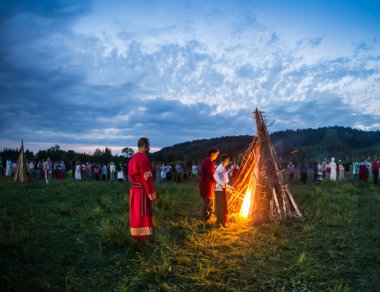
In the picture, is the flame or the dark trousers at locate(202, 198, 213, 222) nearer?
the dark trousers at locate(202, 198, 213, 222)

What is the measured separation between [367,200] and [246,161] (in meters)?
5.14

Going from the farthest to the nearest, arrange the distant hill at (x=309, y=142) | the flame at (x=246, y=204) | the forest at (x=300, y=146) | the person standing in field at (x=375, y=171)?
1. the distant hill at (x=309, y=142)
2. the forest at (x=300, y=146)
3. the person standing in field at (x=375, y=171)
4. the flame at (x=246, y=204)

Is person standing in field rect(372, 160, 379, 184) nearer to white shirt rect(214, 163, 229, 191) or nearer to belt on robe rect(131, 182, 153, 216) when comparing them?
white shirt rect(214, 163, 229, 191)

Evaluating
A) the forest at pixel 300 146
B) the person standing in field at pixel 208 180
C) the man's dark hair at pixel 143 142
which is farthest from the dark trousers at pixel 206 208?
the forest at pixel 300 146

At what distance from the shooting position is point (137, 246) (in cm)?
616

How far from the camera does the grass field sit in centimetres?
493

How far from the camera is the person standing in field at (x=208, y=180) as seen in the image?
26.5ft

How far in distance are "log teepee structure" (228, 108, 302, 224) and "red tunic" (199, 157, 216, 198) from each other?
3.60 feet

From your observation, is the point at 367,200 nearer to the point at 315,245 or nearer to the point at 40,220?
the point at 315,245

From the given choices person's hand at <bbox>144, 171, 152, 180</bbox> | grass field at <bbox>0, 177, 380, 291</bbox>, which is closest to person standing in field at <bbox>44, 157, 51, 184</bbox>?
grass field at <bbox>0, 177, 380, 291</bbox>

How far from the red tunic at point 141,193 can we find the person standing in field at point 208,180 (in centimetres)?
231

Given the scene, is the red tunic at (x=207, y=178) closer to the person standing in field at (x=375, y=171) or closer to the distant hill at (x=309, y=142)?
the person standing in field at (x=375, y=171)

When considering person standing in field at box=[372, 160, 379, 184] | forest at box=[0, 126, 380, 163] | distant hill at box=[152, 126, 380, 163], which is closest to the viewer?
person standing in field at box=[372, 160, 379, 184]

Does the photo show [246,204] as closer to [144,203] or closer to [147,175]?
[144,203]
